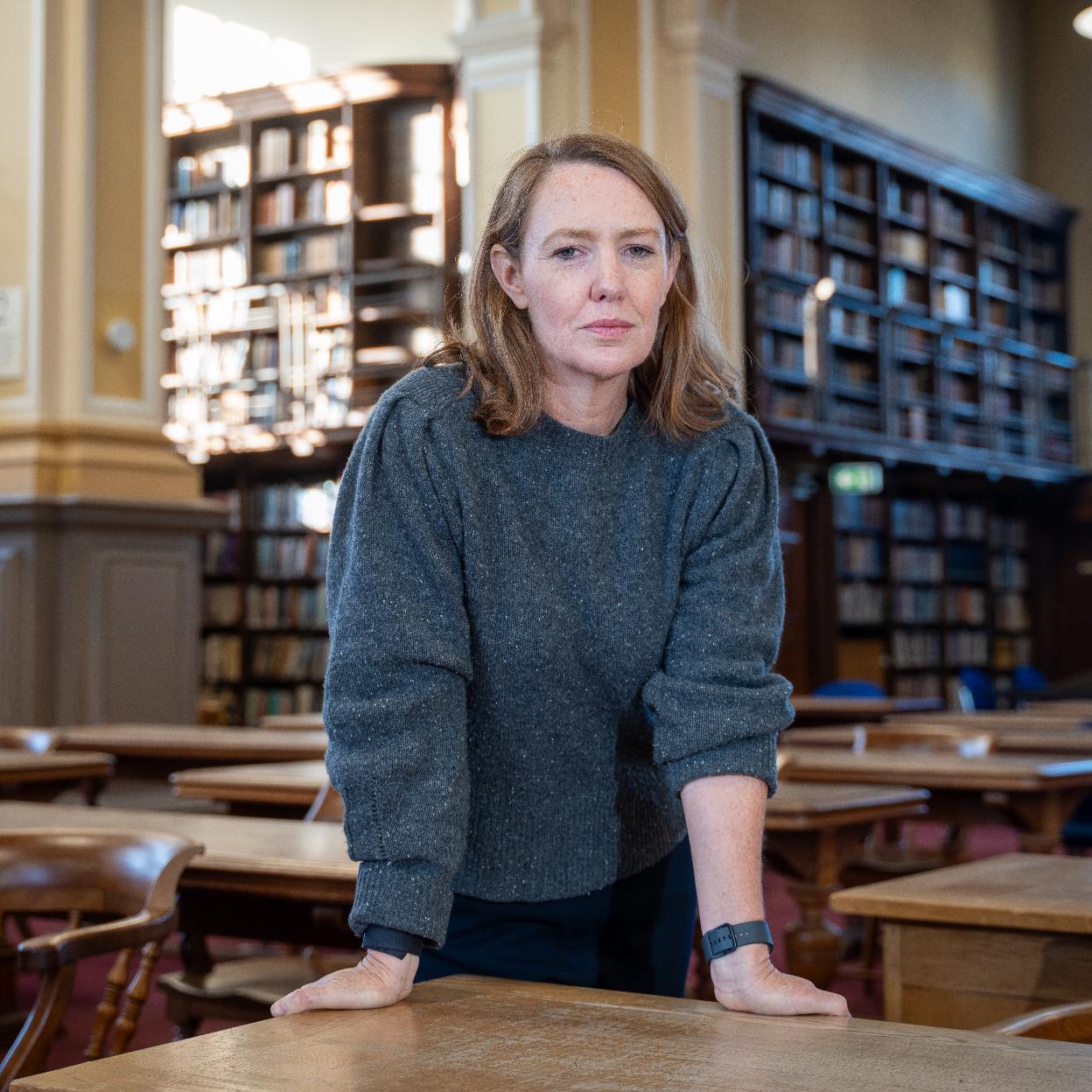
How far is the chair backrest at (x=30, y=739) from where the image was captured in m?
4.57

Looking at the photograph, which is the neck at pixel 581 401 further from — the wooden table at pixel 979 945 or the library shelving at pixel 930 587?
the library shelving at pixel 930 587

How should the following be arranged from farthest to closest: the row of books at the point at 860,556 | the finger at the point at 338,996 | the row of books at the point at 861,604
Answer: the row of books at the point at 860,556 → the row of books at the point at 861,604 → the finger at the point at 338,996

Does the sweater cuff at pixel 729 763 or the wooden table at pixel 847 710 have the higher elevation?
the sweater cuff at pixel 729 763

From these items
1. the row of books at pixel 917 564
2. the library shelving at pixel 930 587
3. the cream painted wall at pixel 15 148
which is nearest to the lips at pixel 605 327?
the cream painted wall at pixel 15 148

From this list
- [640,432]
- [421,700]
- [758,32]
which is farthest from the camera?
[758,32]

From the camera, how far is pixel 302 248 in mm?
11117

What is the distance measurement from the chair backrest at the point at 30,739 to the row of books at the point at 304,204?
265 inches

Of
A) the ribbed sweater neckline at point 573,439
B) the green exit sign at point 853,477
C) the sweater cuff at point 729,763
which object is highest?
the green exit sign at point 853,477

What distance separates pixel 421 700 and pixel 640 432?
1.19 feet

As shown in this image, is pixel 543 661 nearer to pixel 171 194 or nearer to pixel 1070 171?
pixel 171 194

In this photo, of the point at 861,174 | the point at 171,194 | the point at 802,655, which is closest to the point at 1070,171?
the point at 861,174

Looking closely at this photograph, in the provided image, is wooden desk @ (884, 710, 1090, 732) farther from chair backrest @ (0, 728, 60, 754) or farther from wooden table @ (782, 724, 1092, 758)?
chair backrest @ (0, 728, 60, 754)

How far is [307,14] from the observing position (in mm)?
11781

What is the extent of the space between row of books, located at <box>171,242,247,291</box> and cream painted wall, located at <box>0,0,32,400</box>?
4820 millimetres
